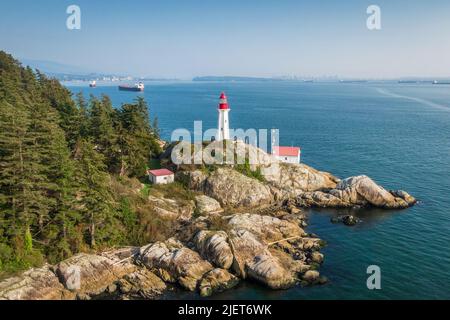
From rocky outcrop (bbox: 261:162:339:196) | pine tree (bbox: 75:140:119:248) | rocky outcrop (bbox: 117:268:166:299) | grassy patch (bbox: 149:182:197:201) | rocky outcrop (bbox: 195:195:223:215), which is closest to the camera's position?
rocky outcrop (bbox: 117:268:166:299)

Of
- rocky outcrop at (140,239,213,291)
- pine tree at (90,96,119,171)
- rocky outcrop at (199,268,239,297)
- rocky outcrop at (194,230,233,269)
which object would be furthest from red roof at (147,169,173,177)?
rocky outcrop at (199,268,239,297)

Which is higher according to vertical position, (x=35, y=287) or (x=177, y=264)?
(x=177, y=264)

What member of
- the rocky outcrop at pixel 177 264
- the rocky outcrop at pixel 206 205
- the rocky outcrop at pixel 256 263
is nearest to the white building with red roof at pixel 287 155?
the rocky outcrop at pixel 206 205

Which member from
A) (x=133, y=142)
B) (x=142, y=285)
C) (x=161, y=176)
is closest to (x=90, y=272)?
(x=142, y=285)

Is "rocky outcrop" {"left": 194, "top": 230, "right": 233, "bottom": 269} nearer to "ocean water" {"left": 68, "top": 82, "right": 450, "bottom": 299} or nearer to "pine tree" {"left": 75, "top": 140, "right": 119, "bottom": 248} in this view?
"ocean water" {"left": 68, "top": 82, "right": 450, "bottom": 299}

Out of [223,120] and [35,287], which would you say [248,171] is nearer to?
[223,120]

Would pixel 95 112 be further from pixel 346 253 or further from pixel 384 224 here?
pixel 384 224
